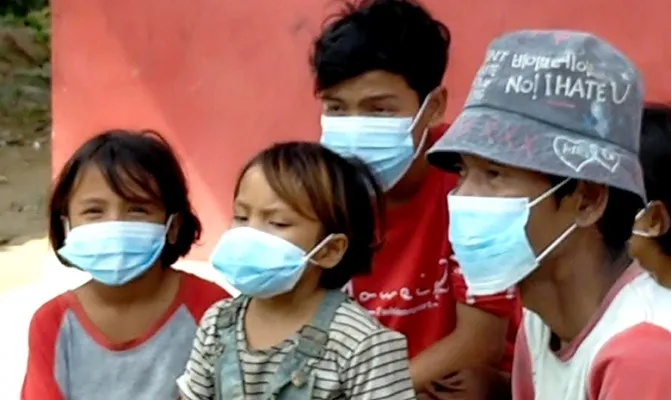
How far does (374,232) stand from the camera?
2885mm

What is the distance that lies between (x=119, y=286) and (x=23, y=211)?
6.64m

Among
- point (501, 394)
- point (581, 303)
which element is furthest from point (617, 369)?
point (501, 394)

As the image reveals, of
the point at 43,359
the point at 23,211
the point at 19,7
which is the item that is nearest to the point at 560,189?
the point at 43,359

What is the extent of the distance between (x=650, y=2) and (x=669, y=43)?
179mm

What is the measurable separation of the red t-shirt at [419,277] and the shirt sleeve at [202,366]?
0.38 meters

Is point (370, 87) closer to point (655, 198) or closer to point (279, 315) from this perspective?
point (279, 315)

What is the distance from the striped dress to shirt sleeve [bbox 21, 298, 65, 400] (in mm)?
573

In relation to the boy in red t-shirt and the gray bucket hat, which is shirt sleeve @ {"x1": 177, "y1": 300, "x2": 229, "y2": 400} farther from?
the gray bucket hat

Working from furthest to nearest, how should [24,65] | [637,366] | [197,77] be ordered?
[24,65]
[197,77]
[637,366]

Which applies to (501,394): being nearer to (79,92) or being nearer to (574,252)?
(574,252)

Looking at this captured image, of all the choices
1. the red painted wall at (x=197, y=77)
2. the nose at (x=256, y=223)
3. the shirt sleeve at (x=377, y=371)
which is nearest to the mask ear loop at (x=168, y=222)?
the nose at (x=256, y=223)

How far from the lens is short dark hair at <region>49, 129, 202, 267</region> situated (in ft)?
10.1

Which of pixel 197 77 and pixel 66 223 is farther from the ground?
pixel 66 223

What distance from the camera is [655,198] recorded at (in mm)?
2488
